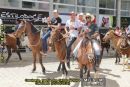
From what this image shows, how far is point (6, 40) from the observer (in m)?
19.1

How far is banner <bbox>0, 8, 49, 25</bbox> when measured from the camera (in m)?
24.3

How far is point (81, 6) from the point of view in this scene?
→ 32.8m

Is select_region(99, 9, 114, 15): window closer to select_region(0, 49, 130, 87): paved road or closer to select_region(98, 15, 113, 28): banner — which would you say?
select_region(98, 15, 113, 28): banner

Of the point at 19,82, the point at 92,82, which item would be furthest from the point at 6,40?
the point at 92,82

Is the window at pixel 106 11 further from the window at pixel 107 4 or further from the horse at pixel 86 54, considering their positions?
the horse at pixel 86 54

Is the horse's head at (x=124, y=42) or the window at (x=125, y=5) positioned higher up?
the window at (x=125, y=5)

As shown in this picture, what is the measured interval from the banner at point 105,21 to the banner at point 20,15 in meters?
7.66

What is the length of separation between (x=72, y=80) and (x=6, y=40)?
276 inches

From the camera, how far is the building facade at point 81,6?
26.1 meters

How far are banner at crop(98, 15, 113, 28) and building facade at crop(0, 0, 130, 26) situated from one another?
0.78 feet

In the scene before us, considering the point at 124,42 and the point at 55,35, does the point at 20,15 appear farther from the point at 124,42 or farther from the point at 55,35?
the point at 55,35

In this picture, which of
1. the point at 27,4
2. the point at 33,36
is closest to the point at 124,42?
the point at 33,36

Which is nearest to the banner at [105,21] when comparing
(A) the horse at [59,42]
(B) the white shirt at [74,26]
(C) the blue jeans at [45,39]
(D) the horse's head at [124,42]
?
(D) the horse's head at [124,42]

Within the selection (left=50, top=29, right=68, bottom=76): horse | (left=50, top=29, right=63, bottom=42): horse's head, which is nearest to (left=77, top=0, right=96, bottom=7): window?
(left=50, top=29, right=68, bottom=76): horse
